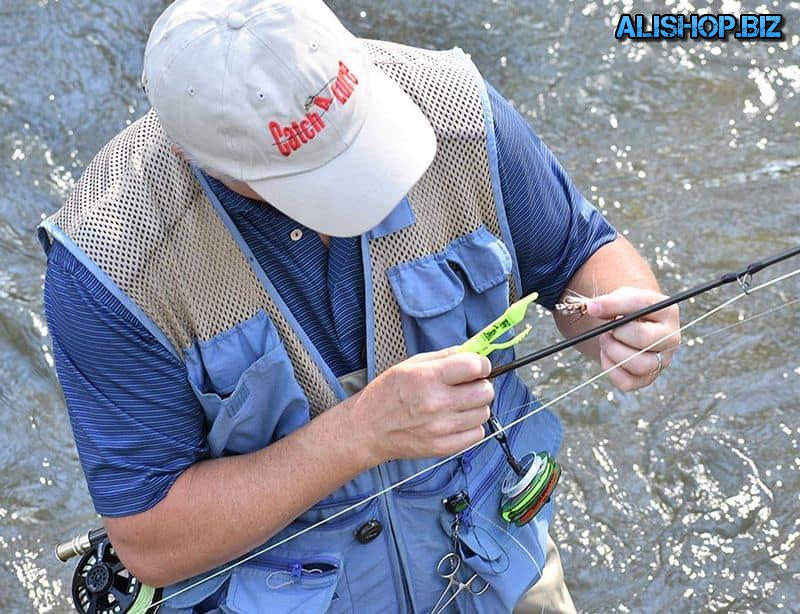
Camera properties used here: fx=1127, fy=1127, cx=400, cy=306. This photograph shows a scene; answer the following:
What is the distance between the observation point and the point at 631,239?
4.44 m

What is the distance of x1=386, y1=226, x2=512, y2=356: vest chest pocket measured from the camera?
2127mm

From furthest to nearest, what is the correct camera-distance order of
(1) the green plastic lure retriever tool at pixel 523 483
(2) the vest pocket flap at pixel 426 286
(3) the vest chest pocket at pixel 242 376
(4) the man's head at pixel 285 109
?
(1) the green plastic lure retriever tool at pixel 523 483
(2) the vest pocket flap at pixel 426 286
(3) the vest chest pocket at pixel 242 376
(4) the man's head at pixel 285 109

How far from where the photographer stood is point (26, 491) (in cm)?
393

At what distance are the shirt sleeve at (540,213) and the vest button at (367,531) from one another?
61 centimetres

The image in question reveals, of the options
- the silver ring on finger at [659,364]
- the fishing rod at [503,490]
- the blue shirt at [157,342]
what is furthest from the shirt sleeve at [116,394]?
the silver ring on finger at [659,364]

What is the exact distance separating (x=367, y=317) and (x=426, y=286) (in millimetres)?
127

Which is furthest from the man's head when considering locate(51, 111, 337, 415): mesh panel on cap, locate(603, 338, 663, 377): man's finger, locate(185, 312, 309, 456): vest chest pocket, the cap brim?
locate(603, 338, 663, 377): man's finger

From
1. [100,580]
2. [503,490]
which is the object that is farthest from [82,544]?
[503,490]

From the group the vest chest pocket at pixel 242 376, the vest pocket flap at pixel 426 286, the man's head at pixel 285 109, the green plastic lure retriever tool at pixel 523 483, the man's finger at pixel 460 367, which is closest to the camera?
the man's head at pixel 285 109

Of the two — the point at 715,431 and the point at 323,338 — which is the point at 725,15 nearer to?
the point at 715,431

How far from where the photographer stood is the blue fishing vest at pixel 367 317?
1.97 metres

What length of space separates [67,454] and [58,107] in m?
1.98

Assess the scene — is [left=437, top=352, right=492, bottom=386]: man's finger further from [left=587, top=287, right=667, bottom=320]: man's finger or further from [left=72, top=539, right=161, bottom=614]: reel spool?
[left=72, top=539, right=161, bottom=614]: reel spool

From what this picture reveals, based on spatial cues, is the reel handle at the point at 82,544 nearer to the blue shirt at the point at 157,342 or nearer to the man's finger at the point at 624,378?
the blue shirt at the point at 157,342
